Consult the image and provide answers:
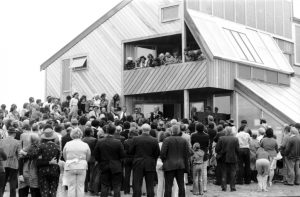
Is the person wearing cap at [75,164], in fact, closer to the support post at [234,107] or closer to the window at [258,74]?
the support post at [234,107]

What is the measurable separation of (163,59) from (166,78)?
0.91 metres

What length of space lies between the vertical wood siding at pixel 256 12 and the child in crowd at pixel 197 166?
1105cm

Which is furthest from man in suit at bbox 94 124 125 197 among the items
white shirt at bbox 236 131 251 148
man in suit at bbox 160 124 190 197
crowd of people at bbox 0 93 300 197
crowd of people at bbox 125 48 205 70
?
crowd of people at bbox 125 48 205 70

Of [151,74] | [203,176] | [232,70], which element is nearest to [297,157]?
[203,176]

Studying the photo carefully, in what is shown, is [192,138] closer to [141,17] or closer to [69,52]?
[141,17]

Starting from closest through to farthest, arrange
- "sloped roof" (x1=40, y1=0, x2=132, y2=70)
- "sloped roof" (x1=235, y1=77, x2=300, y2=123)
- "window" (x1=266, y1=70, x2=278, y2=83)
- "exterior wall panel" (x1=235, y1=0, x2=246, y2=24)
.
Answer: "sloped roof" (x1=235, y1=77, x2=300, y2=123) < "window" (x1=266, y1=70, x2=278, y2=83) < "sloped roof" (x1=40, y1=0, x2=132, y2=70) < "exterior wall panel" (x1=235, y1=0, x2=246, y2=24)

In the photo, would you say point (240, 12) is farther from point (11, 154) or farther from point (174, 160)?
point (11, 154)

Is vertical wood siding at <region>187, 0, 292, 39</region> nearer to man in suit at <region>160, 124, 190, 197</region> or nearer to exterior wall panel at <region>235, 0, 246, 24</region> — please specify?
exterior wall panel at <region>235, 0, 246, 24</region>

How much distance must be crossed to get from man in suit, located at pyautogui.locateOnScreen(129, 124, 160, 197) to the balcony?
1051 cm

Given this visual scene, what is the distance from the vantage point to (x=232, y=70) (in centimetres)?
2364

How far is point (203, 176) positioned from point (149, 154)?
260 cm

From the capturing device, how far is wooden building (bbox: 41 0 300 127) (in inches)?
905

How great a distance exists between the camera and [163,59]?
24219mm

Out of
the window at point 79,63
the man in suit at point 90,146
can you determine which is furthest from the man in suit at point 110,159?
the window at point 79,63
